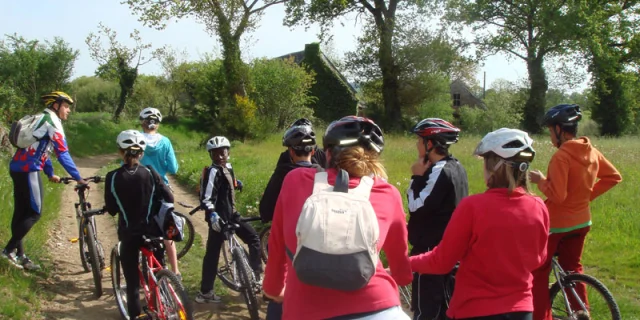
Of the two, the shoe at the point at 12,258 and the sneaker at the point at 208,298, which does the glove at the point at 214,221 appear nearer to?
the sneaker at the point at 208,298

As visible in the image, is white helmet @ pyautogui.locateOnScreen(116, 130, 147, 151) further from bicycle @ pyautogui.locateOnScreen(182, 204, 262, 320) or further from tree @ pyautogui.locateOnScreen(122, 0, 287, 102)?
tree @ pyautogui.locateOnScreen(122, 0, 287, 102)

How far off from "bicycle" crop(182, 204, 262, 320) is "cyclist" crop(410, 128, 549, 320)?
2531 mm

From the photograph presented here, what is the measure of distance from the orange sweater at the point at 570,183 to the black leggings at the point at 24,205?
5.25 meters

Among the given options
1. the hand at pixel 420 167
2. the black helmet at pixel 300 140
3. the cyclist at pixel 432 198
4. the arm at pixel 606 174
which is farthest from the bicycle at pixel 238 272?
the arm at pixel 606 174

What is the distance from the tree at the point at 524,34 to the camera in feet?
117

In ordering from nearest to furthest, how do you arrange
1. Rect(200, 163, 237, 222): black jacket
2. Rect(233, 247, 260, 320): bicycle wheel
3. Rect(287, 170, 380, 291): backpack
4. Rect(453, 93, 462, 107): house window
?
Rect(287, 170, 380, 291): backpack, Rect(233, 247, 260, 320): bicycle wheel, Rect(200, 163, 237, 222): black jacket, Rect(453, 93, 462, 107): house window

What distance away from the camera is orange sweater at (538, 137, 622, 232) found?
4.07 m

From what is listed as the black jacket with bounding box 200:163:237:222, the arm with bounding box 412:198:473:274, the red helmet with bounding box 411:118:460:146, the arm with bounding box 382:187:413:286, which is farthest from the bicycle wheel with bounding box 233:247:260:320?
the arm with bounding box 382:187:413:286

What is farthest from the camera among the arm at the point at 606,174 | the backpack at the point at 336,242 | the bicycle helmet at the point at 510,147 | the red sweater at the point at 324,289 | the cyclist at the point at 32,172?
the cyclist at the point at 32,172

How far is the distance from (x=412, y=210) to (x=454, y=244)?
1.03 m

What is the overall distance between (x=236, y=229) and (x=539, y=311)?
3018 mm

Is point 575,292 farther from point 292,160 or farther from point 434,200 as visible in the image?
point 292,160

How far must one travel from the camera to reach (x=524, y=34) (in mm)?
38438

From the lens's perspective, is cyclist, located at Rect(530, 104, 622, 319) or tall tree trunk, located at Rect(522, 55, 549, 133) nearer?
cyclist, located at Rect(530, 104, 622, 319)
